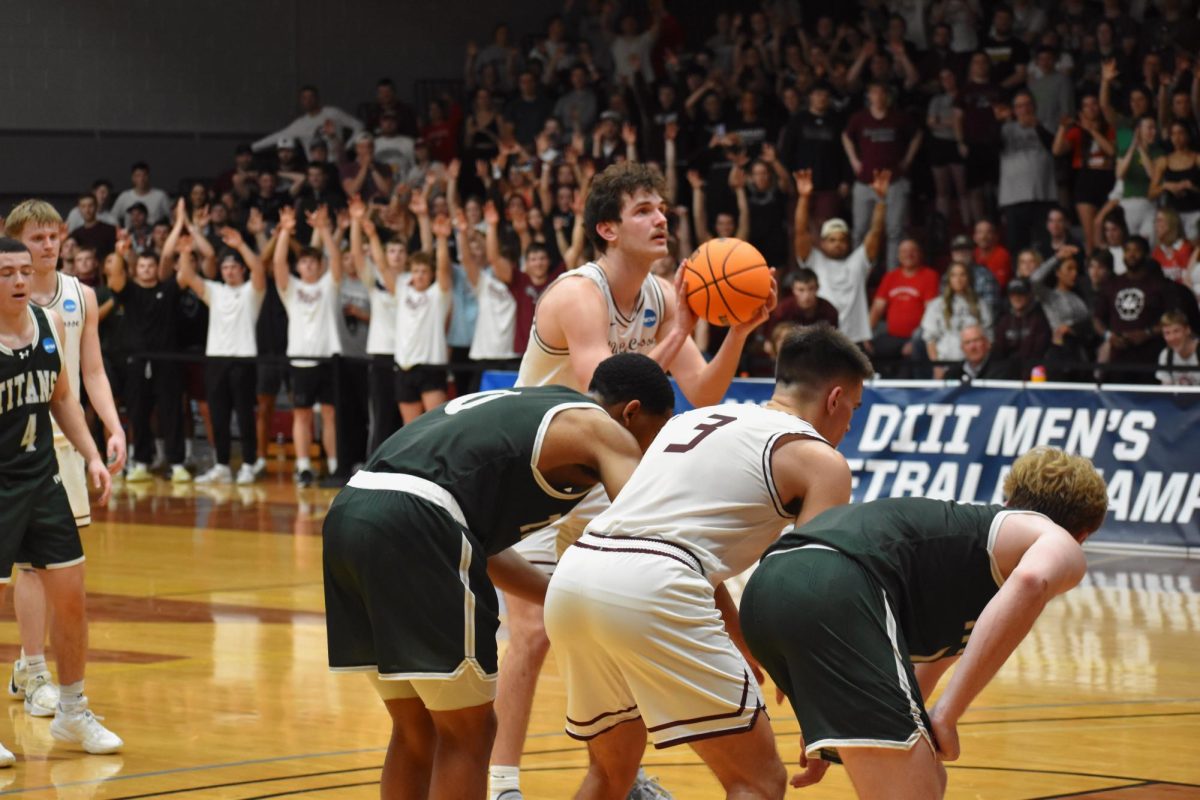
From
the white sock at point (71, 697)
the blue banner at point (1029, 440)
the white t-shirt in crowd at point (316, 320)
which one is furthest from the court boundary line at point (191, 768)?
the white t-shirt in crowd at point (316, 320)

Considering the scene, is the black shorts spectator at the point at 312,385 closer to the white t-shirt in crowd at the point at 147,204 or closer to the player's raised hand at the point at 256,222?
the player's raised hand at the point at 256,222

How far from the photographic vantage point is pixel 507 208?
17234 millimetres

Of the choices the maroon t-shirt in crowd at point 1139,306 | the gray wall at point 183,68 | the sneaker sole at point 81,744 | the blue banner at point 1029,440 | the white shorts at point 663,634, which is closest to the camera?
the white shorts at point 663,634

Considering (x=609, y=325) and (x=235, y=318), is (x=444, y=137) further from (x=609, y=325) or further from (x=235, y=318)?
(x=609, y=325)

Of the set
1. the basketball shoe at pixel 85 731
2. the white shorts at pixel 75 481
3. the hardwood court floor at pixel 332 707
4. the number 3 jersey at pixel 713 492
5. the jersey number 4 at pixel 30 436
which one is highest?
the number 3 jersey at pixel 713 492

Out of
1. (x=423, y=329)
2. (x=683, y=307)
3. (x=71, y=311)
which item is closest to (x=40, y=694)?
(x=71, y=311)

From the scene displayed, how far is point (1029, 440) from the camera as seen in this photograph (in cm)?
1257

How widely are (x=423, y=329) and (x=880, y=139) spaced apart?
466 cm

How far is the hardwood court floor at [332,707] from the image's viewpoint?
632 cm

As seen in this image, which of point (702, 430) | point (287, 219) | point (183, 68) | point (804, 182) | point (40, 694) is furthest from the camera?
point (183, 68)

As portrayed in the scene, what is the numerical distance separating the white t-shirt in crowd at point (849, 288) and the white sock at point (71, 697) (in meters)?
9.17

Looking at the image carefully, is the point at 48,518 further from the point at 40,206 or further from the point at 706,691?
the point at 706,691

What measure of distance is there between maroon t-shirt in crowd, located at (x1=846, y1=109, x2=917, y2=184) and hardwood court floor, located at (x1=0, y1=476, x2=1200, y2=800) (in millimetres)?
5658

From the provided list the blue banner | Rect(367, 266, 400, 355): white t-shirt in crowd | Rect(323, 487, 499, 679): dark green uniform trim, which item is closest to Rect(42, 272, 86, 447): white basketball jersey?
Rect(323, 487, 499, 679): dark green uniform trim
